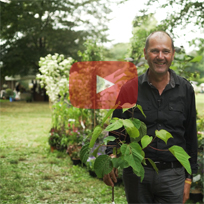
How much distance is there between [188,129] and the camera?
190cm

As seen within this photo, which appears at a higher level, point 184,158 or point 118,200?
point 184,158

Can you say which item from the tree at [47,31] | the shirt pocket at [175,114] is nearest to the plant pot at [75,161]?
the shirt pocket at [175,114]

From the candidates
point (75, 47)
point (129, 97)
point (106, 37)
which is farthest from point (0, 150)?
point (106, 37)

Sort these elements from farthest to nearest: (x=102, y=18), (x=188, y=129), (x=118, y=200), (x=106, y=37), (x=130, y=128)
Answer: (x=106, y=37) → (x=102, y=18) → (x=118, y=200) → (x=188, y=129) → (x=130, y=128)

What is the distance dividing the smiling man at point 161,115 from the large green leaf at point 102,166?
31cm

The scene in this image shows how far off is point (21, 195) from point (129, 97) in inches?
105

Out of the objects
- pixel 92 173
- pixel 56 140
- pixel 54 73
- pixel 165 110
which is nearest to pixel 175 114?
pixel 165 110

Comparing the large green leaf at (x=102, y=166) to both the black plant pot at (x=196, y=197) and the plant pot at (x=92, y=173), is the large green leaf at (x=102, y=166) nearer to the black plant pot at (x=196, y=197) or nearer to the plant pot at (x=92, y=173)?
the black plant pot at (x=196, y=197)

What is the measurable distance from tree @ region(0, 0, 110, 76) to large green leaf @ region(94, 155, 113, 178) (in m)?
17.4

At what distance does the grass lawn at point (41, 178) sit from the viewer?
3725mm

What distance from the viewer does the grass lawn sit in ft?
12.2

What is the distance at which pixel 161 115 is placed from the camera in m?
1.77

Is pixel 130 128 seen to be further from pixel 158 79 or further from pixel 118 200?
pixel 118 200

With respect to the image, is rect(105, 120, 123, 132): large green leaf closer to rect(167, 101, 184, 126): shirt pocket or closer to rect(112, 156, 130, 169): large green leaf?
rect(112, 156, 130, 169): large green leaf
